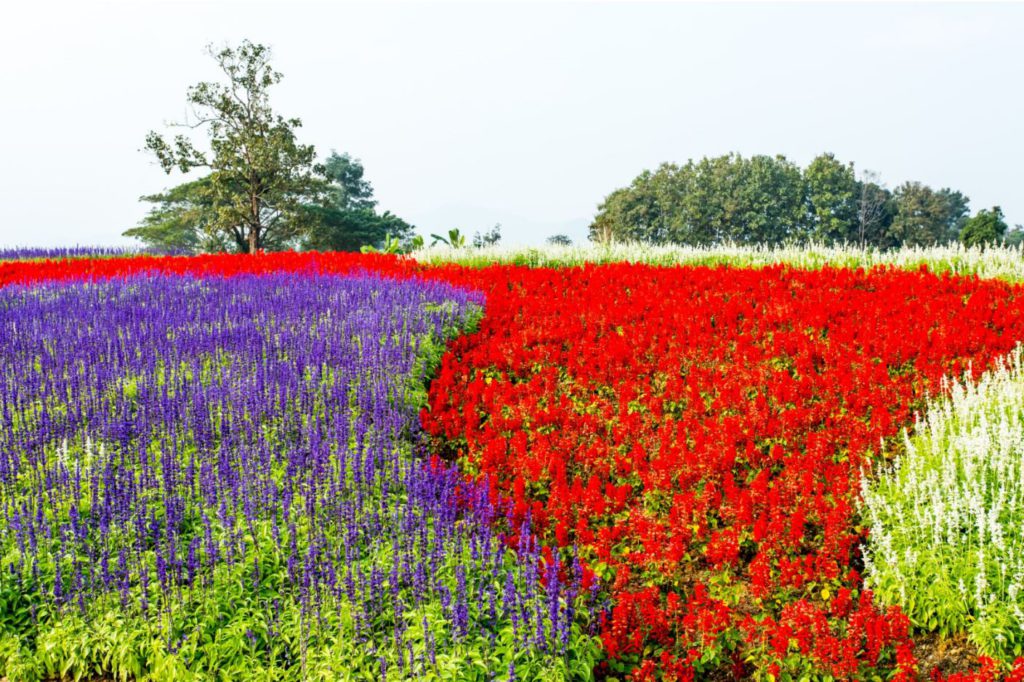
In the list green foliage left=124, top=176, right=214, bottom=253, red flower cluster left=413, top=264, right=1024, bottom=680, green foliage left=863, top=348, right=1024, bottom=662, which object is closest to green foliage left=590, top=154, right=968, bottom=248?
green foliage left=124, top=176, right=214, bottom=253

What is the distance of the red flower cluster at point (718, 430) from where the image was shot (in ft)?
16.0

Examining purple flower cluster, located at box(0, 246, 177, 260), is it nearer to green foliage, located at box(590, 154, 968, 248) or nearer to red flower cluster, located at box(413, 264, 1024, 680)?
red flower cluster, located at box(413, 264, 1024, 680)

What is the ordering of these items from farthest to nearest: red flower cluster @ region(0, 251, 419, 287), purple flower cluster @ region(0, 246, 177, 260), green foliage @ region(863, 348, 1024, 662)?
purple flower cluster @ region(0, 246, 177, 260)
red flower cluster @ region(0, 251, 419, 287)
green foliage @ region(863, 348, 1024, 662)

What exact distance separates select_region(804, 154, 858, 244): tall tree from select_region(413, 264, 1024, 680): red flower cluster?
50326mm

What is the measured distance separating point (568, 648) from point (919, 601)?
2493 mm

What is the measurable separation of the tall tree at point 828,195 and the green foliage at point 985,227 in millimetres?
9007

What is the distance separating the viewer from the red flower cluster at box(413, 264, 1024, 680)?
16.0 ft

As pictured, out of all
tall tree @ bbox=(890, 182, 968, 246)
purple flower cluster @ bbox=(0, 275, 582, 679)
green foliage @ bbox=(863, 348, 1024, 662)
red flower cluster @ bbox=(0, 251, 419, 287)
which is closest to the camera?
purple flower cluster @ bbox=(0, 275, 582, 679)

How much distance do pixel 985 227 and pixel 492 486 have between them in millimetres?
64781

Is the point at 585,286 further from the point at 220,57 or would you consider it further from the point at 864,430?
the point at 220,57

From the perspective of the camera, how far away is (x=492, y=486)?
632 cm

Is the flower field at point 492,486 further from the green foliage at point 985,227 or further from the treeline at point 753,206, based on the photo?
the green foliage at point 985,227

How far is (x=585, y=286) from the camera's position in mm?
12992

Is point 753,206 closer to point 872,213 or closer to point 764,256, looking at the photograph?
point 872,213
